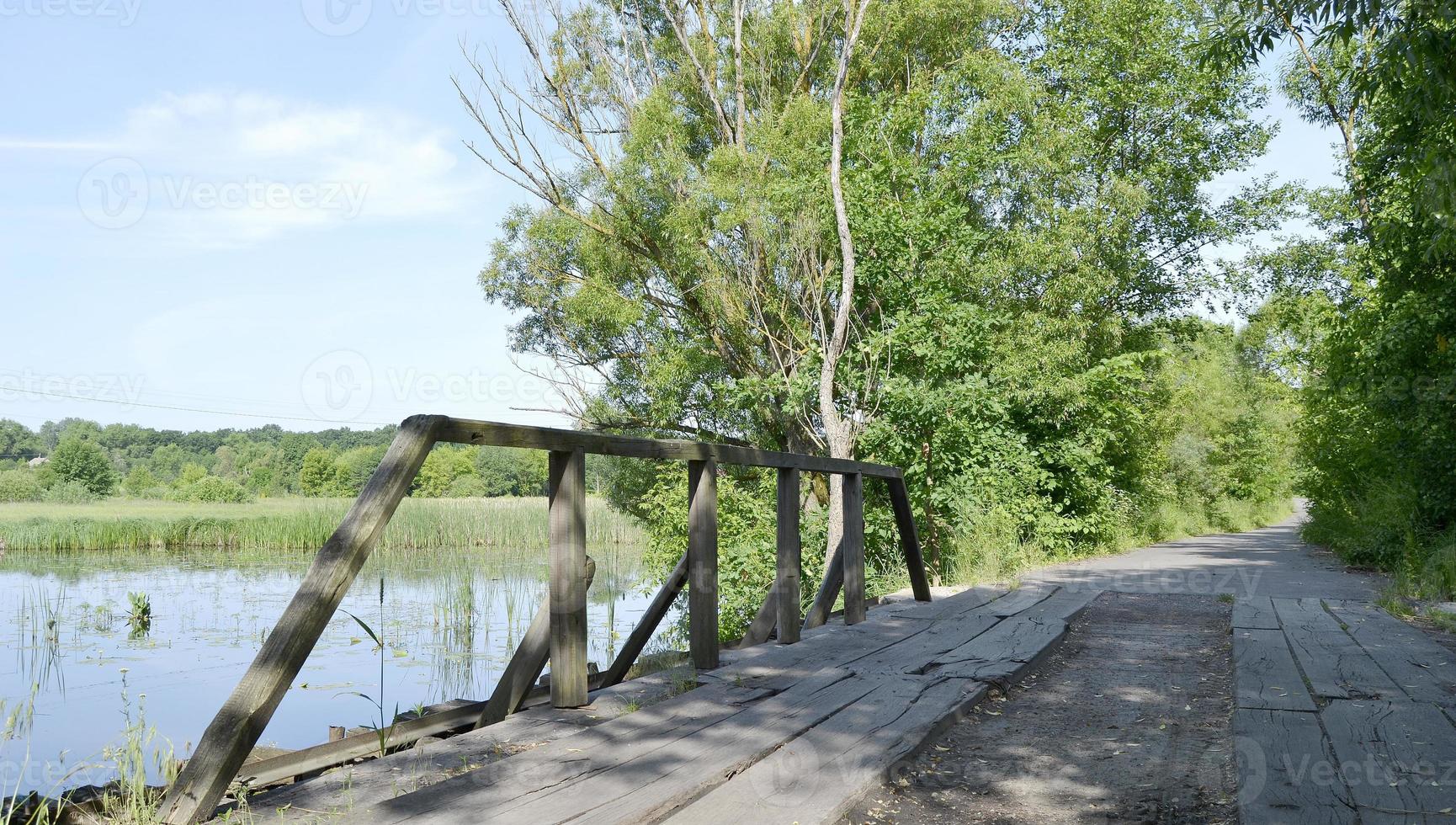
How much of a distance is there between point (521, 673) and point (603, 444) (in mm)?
909

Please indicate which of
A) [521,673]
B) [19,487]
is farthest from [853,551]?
[19,487]

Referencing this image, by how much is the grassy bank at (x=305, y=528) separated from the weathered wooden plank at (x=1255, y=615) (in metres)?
15.6

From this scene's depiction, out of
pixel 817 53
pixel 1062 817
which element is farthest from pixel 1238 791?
pixel 817 53

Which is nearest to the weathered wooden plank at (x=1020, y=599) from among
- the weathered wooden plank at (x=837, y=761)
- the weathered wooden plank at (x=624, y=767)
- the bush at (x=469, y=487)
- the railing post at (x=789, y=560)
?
the railing post at (x=789, y=560)

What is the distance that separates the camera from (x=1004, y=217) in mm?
17453

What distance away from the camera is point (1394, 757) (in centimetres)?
310

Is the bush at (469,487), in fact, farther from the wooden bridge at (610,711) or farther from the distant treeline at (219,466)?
the wooden bridge at (610,711)

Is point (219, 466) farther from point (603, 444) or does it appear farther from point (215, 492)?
point (603, 444)

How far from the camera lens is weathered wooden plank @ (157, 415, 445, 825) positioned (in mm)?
2348

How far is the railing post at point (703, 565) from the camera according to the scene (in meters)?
4.35

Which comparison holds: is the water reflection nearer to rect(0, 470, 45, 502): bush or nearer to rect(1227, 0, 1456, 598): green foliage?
rect(1227, 0, 1456, 598): green foliage

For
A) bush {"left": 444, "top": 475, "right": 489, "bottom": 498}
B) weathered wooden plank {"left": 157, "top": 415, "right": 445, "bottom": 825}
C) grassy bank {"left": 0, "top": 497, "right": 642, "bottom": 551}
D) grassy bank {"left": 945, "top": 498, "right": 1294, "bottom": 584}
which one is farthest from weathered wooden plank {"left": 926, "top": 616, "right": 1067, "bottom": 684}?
bush {"left": 444, "top": 475, "right": 489, "bottom": 498}

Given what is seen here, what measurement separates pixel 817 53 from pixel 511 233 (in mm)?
7152

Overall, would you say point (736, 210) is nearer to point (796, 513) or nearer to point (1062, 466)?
point (1062, 466)
